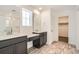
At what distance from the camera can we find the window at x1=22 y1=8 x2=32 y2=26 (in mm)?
4424

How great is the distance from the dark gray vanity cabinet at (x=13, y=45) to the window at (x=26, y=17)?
1482mm

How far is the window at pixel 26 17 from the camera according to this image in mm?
4424

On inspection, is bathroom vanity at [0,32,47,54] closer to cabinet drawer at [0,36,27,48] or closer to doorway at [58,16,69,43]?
cabinet drawer at [0,36,27,48]

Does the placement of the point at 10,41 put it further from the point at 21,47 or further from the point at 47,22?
the point at 47,22

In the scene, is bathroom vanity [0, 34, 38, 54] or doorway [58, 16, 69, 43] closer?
bathroom vanity [0, 34, 38, 54]

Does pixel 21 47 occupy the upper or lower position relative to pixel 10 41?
lower

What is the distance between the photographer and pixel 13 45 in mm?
2680

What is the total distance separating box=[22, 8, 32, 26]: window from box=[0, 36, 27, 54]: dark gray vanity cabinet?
4.86 ft

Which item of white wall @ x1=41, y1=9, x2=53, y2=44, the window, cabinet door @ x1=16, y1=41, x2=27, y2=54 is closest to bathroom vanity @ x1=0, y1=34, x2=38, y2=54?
cabinet door @ x1=16, y1=41, x2=27, y2=54

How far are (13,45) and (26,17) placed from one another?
2303 millimetres

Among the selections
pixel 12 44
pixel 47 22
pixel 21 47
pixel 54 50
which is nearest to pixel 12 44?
pixel 12 44
